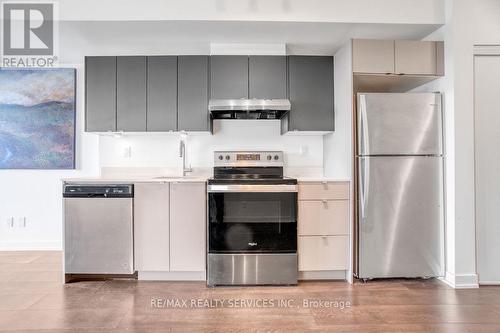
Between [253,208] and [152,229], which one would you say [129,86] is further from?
[253,208]

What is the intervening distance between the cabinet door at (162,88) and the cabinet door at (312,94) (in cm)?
116

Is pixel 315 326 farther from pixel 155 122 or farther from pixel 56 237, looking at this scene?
pixel 56 237

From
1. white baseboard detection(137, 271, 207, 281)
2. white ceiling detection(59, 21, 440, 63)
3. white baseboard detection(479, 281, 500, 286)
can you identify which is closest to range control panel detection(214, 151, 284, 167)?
white ceiling detection(59, 21, 440, 63)

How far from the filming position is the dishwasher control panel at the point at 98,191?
103 inches

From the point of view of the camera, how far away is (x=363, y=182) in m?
2.59

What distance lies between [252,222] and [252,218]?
0.11 feet

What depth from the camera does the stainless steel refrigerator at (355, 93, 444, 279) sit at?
258cm

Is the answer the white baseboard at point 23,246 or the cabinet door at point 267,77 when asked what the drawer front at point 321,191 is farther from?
the white baseboard at point 23,246

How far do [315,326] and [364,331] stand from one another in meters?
0.30

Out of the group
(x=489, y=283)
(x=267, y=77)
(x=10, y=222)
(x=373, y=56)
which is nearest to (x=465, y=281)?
(x=489, y=283)

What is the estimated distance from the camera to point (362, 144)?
2594 mm

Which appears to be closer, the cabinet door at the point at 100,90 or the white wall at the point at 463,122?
the white wall at the point at 463,122

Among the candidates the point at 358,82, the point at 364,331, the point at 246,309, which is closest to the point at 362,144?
the point at 358,82

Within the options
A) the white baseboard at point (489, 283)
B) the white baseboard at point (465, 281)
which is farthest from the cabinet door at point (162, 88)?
the white baseboard at point (489, 283)
